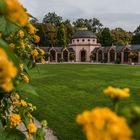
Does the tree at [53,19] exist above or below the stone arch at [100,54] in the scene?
above

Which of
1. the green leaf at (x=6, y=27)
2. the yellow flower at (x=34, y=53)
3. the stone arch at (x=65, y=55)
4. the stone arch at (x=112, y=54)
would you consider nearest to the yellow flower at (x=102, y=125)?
the green leaf at (x=6, y=27)

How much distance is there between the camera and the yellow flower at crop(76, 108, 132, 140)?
0.67m

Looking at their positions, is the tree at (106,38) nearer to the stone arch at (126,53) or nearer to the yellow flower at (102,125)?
the stone arch at (126,53)

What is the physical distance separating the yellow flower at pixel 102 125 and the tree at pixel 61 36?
3202 inches

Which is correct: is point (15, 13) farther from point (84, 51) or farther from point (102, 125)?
point (84, 51)

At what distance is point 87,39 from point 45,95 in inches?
2413

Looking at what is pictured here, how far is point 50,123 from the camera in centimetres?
1124

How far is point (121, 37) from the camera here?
87812 millimetres

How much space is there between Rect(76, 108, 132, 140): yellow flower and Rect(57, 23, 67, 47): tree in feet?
267

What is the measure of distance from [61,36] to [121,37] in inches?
596

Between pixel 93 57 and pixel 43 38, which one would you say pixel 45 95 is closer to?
pixel 93 57

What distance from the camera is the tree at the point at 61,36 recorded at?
8188cm

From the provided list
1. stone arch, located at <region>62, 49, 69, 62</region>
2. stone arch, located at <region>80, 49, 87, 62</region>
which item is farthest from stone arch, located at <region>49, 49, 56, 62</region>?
stone arch, located at <region>80, 49, 87, 62</region>

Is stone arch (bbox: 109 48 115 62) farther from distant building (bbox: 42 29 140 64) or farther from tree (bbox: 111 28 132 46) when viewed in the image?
tree (bbox: 111 28 132 46)
